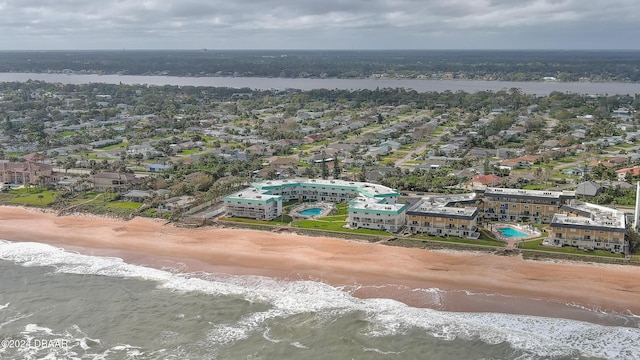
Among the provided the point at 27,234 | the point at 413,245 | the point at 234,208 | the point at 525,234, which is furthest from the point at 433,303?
the point at 27,234

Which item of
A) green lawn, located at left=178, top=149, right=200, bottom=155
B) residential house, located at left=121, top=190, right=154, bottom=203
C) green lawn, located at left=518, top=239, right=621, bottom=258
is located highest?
green lawn, located at left=178, top=149, right=200, bottom=155

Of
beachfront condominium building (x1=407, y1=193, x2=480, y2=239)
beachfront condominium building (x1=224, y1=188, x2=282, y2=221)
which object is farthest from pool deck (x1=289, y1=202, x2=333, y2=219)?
beachfront condominium building (x1=407, y1=193, x2=480, y2=239)

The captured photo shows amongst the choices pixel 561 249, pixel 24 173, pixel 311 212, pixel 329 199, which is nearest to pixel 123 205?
pixel 24 173

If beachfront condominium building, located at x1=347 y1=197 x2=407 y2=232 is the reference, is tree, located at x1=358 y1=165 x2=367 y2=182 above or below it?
above

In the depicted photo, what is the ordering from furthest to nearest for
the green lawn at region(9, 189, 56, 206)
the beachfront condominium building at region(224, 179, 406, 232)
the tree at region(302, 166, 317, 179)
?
1. the tree at region(302, 166, 317, 179)
2. the green lawn at region(9, 189, 56, 206)
3. the beachfront condominium building at region(224, 179, 406, 232)

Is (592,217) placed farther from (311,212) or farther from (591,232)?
(311,212)

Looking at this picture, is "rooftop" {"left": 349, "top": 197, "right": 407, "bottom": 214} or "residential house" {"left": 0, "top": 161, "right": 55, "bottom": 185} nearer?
"rooftop" {"left": 349, "top": 197, "right": 407, "bottom": 214}

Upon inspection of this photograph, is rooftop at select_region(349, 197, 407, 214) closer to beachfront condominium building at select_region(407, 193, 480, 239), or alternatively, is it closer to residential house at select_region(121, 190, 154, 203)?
beachfront condominium building at select_region(407, 193, 480, 239)
